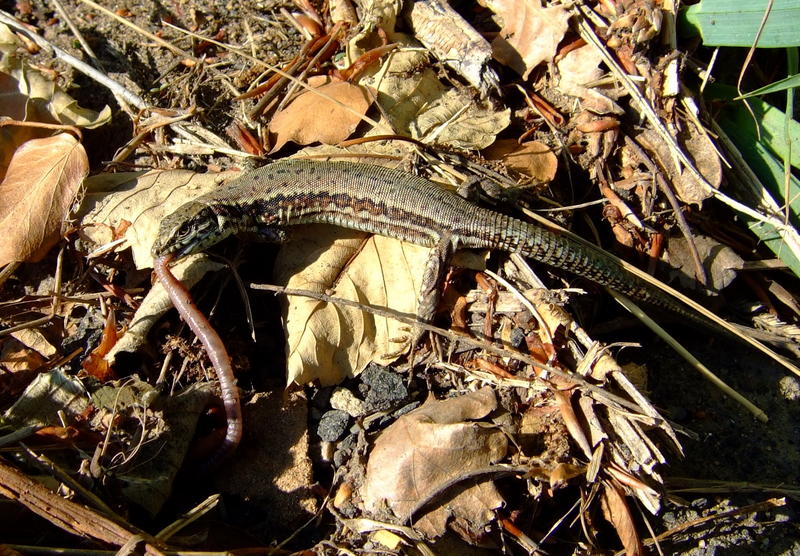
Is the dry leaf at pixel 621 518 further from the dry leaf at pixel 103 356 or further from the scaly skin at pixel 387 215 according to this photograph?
the dry leaf at pixel 103 356

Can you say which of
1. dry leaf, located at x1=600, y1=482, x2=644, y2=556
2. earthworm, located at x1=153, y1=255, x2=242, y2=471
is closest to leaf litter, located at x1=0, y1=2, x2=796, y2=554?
dry leaf, located at x1=600, y1=482, x2=644, y2=556

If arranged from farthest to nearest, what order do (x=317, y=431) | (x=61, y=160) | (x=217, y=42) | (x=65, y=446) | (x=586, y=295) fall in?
(x=217, y=42) < (x=586, y=295) < (x=61, y=160) < (x=317, y=431) < (x=65, y=446)

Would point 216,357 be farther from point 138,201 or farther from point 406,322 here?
point 138,201

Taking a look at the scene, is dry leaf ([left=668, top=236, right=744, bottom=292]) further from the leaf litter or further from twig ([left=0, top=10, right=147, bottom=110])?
twig ([left=0, top=10, right=147, bottom=110])

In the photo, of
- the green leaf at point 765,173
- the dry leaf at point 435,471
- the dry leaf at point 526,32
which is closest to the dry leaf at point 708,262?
the green leaf at point 765,173

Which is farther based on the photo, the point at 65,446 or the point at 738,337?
the point at 738,337

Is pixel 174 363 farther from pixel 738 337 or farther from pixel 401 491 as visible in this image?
pixel 738 337

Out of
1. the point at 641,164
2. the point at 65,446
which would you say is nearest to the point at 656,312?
the point at 641,164
